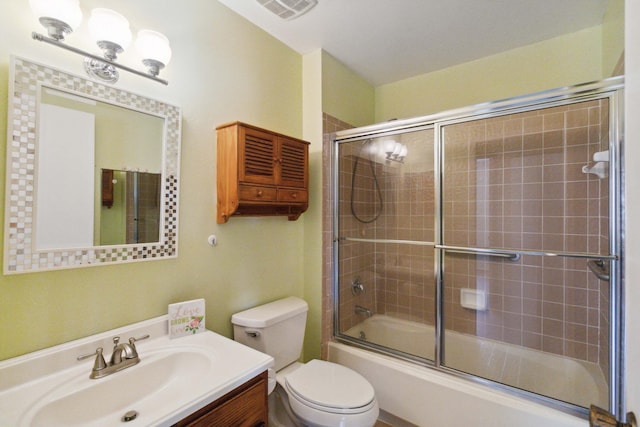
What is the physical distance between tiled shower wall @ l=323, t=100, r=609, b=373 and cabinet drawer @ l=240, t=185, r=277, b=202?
0.58 m

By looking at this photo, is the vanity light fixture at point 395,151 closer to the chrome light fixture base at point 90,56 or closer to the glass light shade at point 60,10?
the chrome light fixture base at point 90,56

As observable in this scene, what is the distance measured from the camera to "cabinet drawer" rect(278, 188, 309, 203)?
1754 millimetres

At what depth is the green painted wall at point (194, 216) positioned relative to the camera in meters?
1.01

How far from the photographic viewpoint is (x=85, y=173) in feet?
3.67

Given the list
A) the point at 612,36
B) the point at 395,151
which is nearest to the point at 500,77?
the point at 612,36

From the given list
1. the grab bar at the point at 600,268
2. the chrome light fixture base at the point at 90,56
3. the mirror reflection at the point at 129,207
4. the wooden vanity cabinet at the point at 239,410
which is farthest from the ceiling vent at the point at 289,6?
the grab bar at the point at 600,268

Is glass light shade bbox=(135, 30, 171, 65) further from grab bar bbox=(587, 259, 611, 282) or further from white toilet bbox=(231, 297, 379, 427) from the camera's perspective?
grab bar bbox=(587, 259, 611, 282)

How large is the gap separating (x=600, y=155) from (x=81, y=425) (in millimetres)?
2457

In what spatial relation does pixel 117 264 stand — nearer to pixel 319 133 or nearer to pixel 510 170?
pixel 319 133

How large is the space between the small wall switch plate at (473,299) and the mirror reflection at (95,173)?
211 centimetres

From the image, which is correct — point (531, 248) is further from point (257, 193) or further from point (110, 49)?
point (110, 49)

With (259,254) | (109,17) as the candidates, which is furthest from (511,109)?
(109,17)

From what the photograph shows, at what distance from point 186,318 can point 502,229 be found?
2.08 m

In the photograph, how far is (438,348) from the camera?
186 cm
